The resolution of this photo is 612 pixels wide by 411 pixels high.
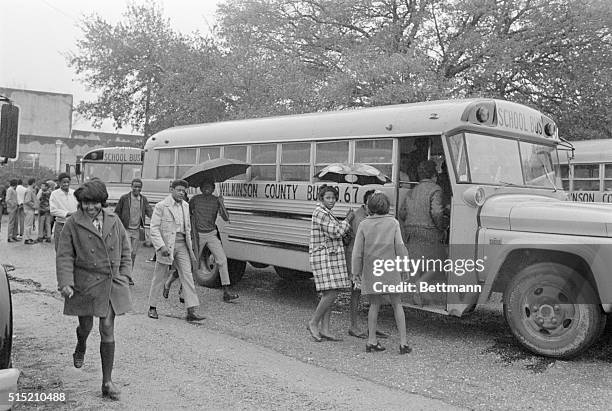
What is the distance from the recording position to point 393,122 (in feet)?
23.1

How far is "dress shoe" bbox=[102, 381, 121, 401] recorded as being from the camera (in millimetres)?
4461

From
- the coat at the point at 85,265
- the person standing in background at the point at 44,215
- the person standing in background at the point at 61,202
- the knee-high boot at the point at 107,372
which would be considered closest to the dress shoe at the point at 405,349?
the knee-high boot at the point at 107,372

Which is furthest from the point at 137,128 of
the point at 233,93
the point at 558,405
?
the point at 558,405

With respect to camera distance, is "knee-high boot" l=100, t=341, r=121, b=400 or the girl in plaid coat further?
the girl in plaid coat

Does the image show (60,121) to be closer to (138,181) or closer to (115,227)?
(138,181)

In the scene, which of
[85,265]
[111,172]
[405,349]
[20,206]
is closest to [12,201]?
[20,206]

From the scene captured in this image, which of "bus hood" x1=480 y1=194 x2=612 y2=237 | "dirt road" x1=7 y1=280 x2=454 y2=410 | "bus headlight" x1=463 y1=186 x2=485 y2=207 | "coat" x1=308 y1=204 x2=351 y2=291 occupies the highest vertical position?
"bus headlight" x1=463 y1=186 x2=485 y2=207

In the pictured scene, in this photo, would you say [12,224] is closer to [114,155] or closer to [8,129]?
[114,155]

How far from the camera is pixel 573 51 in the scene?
1678 cm

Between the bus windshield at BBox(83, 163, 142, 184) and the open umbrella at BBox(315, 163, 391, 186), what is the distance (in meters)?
11.7

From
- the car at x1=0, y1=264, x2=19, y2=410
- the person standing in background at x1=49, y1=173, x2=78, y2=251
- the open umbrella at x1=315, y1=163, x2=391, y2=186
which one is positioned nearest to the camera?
the car at x1=0, y1=264, x2=19, y2=410

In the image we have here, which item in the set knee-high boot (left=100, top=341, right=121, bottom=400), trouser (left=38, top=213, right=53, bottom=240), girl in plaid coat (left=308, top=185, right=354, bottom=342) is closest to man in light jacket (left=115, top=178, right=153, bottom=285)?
girl in plaid coat (left=308, top=185, right=354, bottom=342)

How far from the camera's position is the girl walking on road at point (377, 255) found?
586 centimetres

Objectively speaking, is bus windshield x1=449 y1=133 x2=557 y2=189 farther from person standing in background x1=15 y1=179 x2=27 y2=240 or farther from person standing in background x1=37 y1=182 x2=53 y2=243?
person standing in background x1=15 y1=179 x2=27 y2=240
